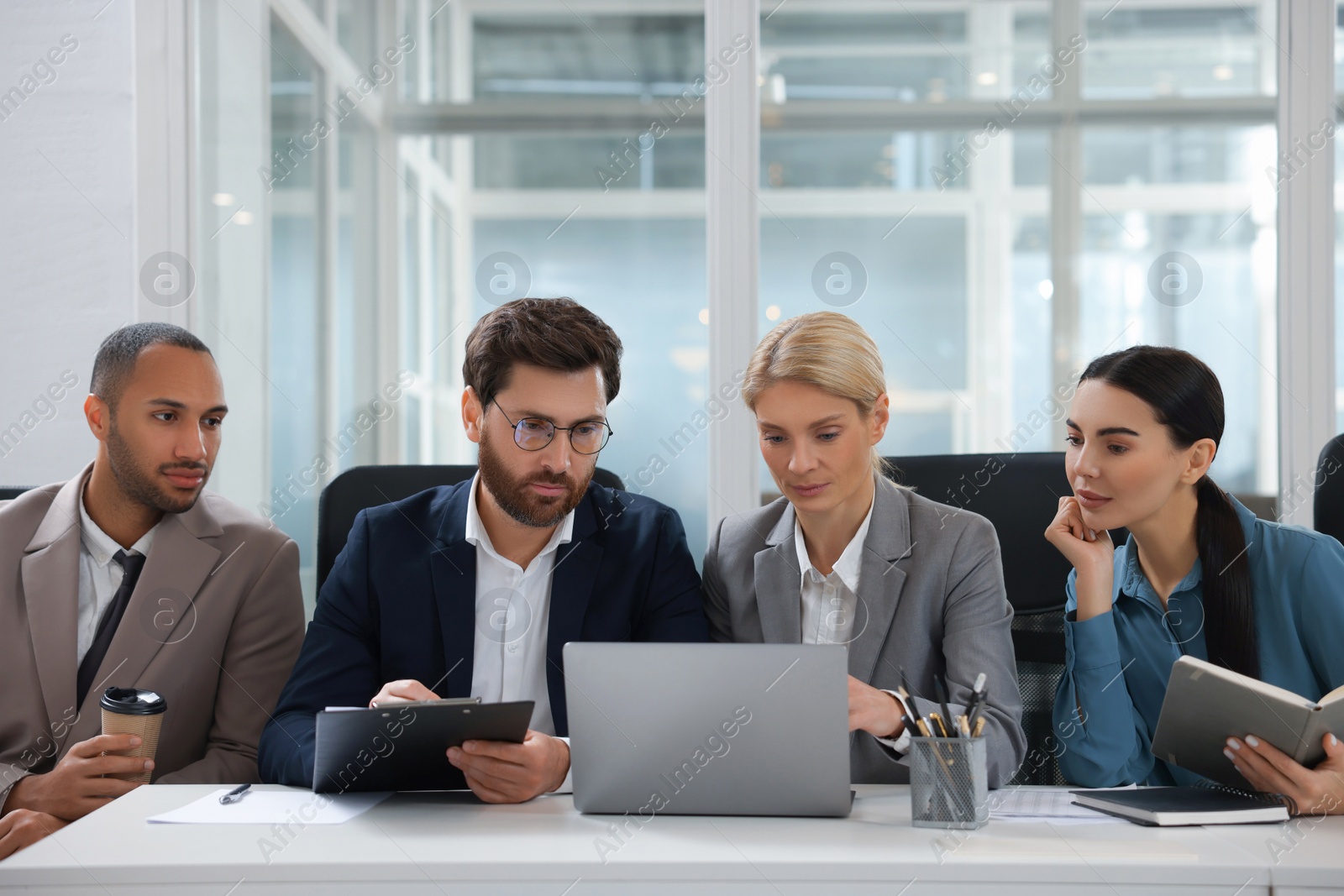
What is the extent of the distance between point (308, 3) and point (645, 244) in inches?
48.2

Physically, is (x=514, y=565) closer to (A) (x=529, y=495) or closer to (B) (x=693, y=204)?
(A) (x=529, y=495)

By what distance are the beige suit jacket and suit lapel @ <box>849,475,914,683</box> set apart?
1.08 m

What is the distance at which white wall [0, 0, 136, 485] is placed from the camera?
295cm

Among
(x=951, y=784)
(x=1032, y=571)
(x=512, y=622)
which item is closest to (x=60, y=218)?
(x=512, y=622)

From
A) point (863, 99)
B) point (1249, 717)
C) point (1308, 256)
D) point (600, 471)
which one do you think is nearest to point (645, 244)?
point (863, 99)

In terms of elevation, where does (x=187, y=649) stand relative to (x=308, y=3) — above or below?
below

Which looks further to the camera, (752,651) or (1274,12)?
(1274,12)

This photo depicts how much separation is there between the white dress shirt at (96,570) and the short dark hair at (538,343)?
0.75 m

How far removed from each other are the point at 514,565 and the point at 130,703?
0.63 m

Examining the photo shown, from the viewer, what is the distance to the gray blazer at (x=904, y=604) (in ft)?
5.53

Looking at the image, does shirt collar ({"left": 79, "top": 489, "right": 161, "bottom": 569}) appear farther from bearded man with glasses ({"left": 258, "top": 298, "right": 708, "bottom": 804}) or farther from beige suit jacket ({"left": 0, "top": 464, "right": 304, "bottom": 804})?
bearded man with glasses ({"left": 258, "top": 298, "right": 708, "bottom": 804})

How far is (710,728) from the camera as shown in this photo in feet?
4.08

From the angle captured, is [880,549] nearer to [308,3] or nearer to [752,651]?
[752,651]

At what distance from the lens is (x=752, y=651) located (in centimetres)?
123
